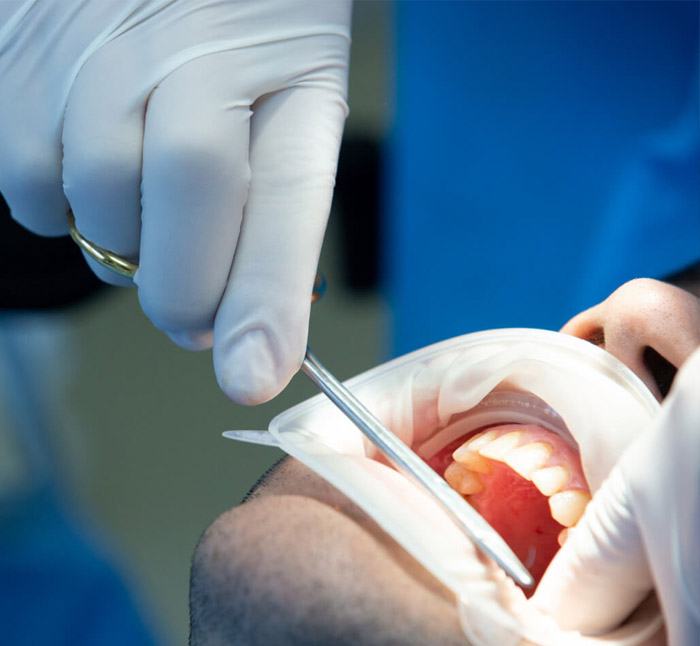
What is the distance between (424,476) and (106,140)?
0.51m

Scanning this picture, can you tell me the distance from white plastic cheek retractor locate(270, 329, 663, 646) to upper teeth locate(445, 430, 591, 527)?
4 centimetres

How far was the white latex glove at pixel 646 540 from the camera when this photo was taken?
0.48 m

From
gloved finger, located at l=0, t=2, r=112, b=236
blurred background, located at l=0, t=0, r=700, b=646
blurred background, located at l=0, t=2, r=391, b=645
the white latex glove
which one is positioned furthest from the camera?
blurred background, located at l=0, t=2, r=391, b=645

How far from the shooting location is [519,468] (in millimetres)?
716

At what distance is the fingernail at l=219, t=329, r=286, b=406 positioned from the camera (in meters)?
0.84

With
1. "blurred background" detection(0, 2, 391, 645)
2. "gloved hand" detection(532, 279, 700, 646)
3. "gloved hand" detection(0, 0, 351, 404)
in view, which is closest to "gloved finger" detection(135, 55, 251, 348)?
"gloved hand" detection(0, 0, 351, 404)

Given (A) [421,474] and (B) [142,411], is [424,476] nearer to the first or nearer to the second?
(A) [421,474]

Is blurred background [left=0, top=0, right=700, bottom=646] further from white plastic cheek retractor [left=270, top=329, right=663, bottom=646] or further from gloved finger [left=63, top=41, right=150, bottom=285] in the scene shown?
gloved finger [left=63, top=41, right=150, bottom=285]

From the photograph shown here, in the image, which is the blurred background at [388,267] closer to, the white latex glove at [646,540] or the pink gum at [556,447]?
the pink gum at [556,447]

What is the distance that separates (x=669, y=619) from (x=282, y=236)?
0.56m

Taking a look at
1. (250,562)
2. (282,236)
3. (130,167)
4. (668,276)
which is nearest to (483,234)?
(668,276)

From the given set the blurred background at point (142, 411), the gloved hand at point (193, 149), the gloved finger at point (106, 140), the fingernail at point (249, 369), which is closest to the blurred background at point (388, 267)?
the blurred background at point (142, 411)

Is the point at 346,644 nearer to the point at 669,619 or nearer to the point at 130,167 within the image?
the point at 669,619

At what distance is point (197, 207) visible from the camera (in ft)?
2.71
